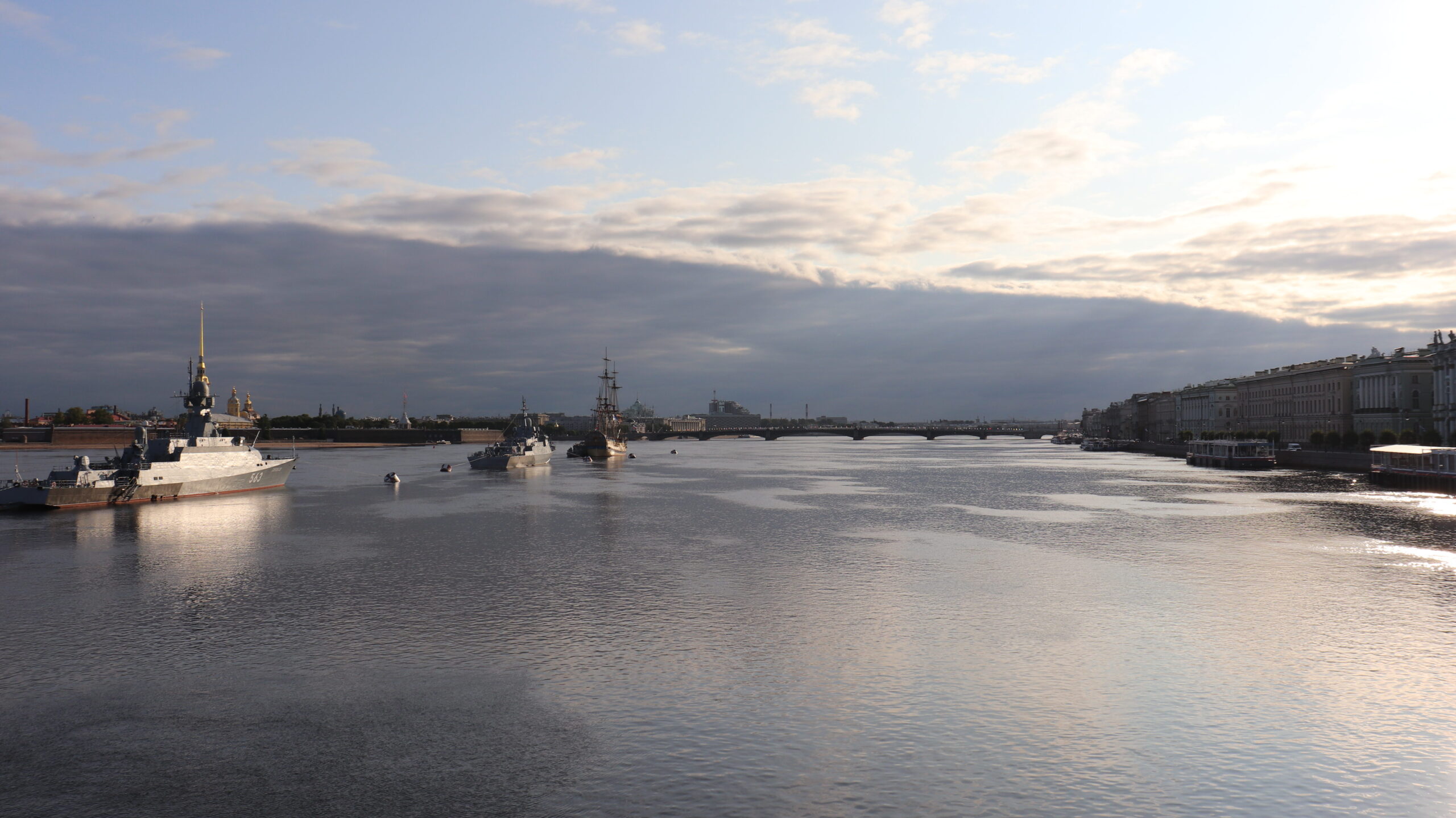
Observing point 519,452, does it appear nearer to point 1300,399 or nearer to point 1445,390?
point 1445,390

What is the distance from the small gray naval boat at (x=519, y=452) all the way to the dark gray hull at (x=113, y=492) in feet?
134

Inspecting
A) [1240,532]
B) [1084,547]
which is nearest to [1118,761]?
[1084,547]

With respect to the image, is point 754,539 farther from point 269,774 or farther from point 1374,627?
point 269,774

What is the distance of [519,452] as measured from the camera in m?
119

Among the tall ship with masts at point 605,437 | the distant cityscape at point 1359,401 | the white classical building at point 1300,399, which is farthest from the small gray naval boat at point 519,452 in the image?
the white classical building at point 1300,399

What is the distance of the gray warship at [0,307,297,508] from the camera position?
6062 cm

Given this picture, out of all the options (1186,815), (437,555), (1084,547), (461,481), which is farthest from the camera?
(461,481)

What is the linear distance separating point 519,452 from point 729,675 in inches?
4037

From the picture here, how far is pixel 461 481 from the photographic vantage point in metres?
94.6

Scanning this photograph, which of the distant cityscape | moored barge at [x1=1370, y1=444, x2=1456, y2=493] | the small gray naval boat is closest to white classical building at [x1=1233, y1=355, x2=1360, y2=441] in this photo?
the distant cityscape

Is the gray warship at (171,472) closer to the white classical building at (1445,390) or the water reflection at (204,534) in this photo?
the water reflection at (204,534)

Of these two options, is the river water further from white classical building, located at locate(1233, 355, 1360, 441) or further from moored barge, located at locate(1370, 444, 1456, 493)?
white classical building, located at locate(1233, 355, 1360, 441)

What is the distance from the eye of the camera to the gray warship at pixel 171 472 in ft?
199

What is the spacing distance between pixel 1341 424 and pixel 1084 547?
129m
